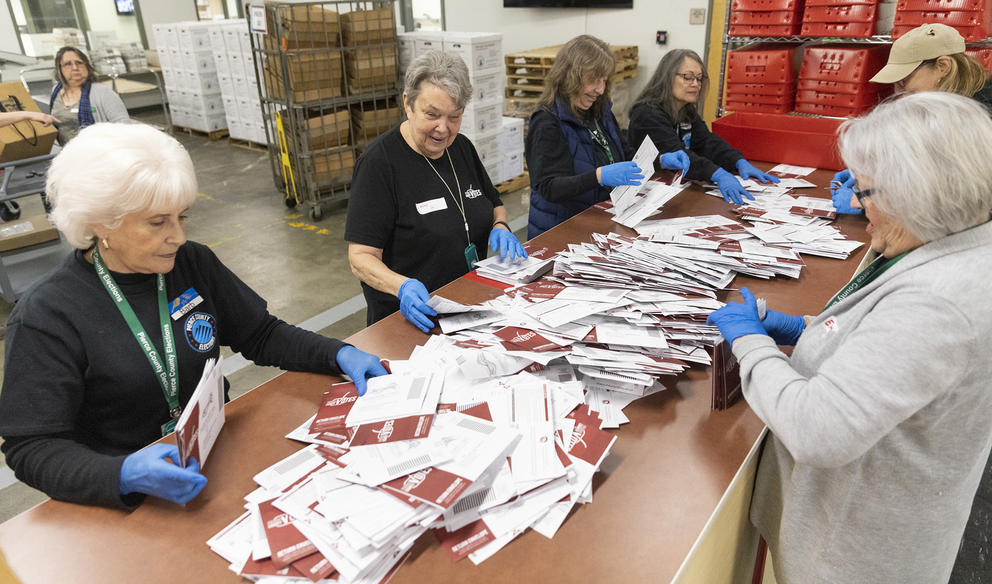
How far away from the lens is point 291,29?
215 inches

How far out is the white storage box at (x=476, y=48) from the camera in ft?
18.7

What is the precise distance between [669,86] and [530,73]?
418 cm

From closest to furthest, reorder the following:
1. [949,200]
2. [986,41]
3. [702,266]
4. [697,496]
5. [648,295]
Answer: [949,200], [697,496], [648,295], [702,266], [986,41]

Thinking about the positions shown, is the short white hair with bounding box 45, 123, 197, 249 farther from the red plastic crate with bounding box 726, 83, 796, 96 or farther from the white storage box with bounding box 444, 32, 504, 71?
the red plastic crate with bounding box 726, 83, 796, 96

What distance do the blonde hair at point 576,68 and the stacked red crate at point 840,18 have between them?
2989mm

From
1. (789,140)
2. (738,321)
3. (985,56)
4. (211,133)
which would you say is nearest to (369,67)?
(789,140)

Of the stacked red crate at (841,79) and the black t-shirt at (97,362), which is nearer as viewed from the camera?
the black t-shirt at (97,362)

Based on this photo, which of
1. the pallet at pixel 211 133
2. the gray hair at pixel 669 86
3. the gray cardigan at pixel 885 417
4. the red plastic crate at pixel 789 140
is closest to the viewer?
the gray cardigan at pixel 885 417

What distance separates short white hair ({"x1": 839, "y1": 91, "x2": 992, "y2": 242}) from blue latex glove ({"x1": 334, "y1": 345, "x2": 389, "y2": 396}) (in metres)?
1.20

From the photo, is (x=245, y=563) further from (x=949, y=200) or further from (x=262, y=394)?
(x=949, y=200)

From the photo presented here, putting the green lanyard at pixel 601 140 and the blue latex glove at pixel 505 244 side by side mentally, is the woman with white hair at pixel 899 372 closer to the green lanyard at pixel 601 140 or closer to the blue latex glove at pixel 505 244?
the blue latex glove at pixel 505 244

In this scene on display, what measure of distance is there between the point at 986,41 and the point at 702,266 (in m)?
3.77

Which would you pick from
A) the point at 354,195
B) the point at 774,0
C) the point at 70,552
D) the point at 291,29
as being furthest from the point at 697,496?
the point at 291,29

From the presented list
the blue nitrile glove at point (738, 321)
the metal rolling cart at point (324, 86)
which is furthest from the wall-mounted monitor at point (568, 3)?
the blue nitrile glove at point (738, 321)
